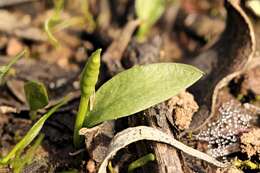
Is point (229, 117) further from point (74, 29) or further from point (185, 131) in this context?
point (74, 29)

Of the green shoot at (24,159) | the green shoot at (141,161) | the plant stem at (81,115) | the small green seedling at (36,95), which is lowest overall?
the green shoot at (141,161)

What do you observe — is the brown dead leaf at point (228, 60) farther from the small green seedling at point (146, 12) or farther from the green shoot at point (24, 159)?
the green shoot at point (24, 159)

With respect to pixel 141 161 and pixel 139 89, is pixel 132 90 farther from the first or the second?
pixel 141 161

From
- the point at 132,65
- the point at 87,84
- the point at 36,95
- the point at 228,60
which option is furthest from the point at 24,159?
the point at 228,60

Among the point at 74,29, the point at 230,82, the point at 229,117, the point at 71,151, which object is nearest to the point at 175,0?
the point at 74,29

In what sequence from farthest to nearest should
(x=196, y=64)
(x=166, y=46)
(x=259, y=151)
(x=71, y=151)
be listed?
(x=166, y=46) < (x=196, y=64) < (x=71, y=151) < (x=259, y=151)

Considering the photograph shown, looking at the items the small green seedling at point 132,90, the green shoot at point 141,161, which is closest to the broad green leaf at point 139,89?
the small green seedling at point 132,90

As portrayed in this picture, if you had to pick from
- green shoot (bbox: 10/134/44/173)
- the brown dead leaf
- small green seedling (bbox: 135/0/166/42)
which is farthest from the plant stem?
small green seedling (bbox: 135/0/166/42)
